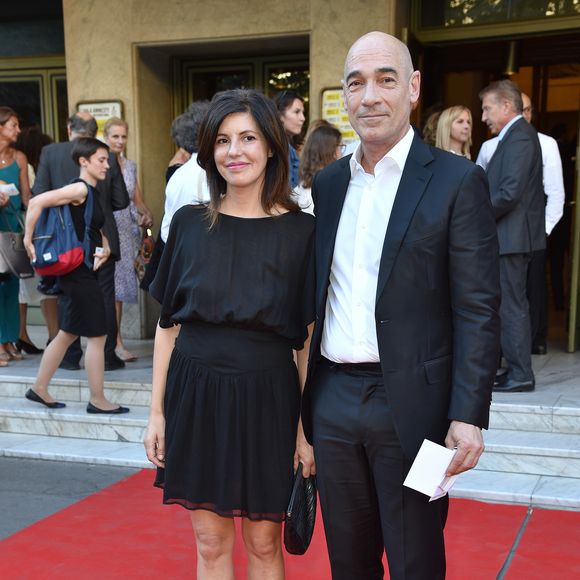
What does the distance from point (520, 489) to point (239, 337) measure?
95.0 inches

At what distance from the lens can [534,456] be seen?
432 cm

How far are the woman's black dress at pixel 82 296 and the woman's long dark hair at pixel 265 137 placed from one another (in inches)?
109

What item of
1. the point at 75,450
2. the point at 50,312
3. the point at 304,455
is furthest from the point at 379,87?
the point at 50,312

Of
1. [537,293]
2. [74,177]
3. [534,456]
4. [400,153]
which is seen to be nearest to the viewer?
[400,153]

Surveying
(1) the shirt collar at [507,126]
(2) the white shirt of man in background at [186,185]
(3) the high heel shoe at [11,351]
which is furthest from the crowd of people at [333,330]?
(3) the high heel shoe at [11,351]

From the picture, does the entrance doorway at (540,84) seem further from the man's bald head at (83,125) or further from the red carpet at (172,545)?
the red carpet at (172,545)

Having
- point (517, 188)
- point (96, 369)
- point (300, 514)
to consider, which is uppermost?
point (517, 188)

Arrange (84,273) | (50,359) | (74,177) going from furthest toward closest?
(74,177) → (50,359) → (84,273)

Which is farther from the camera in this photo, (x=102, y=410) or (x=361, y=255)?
(x=102, y=410)

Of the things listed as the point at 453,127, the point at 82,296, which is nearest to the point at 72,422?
the point at 82,296

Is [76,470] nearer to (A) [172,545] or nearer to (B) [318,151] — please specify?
(A) [172,545]

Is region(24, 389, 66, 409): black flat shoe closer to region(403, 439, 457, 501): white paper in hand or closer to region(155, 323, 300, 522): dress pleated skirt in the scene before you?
region(155, 323, 300, 522): dress pleated skirt

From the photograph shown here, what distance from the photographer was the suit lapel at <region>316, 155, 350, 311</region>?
2258 millimetres

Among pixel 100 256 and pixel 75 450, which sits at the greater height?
pixel 100 256
